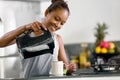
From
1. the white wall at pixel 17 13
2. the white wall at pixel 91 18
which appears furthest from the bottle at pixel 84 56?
the white wall at pixel 17 13

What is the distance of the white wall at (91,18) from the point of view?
3.91 metres

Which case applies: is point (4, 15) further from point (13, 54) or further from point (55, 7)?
point (55, 7)

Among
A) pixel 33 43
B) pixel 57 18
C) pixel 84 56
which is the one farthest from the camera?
pixel 84 56

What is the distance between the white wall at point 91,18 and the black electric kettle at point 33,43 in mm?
2971

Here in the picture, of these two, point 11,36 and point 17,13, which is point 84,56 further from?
point 11,36

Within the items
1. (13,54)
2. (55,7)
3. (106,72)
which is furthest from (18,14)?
(106,72)

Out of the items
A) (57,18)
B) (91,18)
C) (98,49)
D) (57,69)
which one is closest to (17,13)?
(57,18)

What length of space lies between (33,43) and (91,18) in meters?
3.07

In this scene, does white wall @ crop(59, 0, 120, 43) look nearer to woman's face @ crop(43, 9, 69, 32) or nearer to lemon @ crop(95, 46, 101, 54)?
lemon @ crop(95, 46, 101, 54)

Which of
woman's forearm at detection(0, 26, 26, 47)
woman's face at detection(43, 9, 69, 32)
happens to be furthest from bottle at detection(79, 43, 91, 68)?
woman's forearm at detection(0, 26, 26, 47)

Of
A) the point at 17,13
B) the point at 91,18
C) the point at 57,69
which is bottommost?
the point at 57,69

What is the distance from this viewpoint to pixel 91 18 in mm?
3934

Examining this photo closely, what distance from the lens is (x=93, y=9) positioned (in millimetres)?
3916

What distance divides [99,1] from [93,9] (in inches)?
5.6
